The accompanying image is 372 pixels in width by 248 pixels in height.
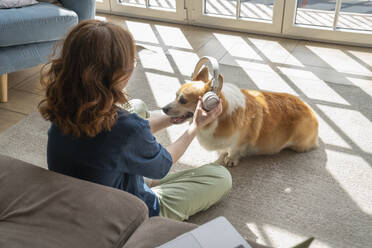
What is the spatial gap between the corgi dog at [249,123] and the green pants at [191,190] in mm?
180

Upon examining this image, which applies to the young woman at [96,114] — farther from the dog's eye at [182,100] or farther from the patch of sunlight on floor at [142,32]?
the patch of sunlight on floor at [142,32]

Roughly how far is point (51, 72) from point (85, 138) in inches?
8.1

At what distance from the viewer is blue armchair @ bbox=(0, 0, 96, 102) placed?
2150mm

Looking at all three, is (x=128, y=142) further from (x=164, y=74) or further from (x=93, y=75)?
(x=164, y=74)

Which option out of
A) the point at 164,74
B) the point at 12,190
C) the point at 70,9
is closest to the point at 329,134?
the point at 164,74

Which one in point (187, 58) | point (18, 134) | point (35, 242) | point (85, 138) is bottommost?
point (18, 134)

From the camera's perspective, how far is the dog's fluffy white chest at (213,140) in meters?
1.66

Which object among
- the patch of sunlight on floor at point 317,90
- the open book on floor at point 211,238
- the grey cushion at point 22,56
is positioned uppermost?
the open book on floor at point 211,238

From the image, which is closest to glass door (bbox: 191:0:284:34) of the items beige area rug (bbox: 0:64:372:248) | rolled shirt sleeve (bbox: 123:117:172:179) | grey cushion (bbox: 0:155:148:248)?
beige area rug (bbox: 0:64:372:248)

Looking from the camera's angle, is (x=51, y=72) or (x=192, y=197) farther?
(x=192, y=197)

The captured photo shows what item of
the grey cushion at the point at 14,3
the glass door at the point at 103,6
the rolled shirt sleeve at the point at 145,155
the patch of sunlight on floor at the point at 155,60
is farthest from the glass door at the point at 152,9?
the rolled shirt sleeve at the point at 145,155

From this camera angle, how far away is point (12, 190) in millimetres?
934

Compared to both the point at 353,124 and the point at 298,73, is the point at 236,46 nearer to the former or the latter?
the point at 298,73

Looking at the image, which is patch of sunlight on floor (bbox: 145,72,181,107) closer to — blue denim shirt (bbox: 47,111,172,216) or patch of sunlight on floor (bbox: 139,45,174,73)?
patch of sunlight on floor (bbox: 139,45,174,73)
